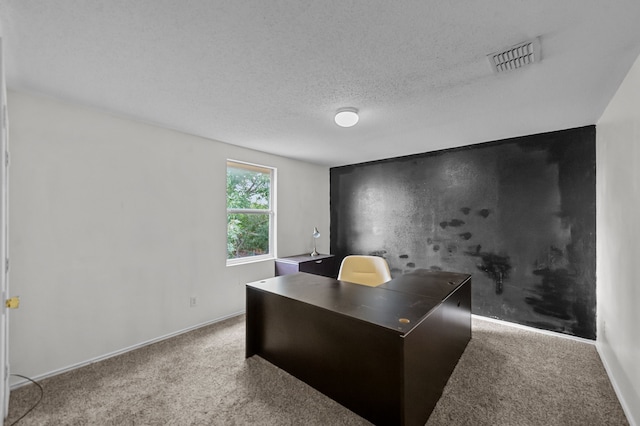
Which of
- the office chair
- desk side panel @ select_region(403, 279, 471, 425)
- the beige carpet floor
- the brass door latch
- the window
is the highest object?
the window

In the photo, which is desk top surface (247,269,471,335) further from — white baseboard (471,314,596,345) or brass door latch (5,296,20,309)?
brass door latch (5,296,20,309)

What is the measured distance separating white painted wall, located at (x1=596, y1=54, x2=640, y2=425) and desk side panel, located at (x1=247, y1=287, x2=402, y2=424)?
1.56 m

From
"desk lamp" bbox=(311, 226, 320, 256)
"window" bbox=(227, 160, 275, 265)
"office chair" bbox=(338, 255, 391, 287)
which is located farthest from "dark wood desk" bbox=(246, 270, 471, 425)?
"desk lamp" bbox=(311, 226, 320, 256)

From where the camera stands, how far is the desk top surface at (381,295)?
165 cm

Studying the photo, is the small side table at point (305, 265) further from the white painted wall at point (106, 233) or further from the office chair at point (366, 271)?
the office chair at point (366, 271)

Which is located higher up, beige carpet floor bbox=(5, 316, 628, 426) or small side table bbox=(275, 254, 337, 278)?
small side table bbox=(275, 254, 337, 278)

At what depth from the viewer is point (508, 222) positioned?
130 inches

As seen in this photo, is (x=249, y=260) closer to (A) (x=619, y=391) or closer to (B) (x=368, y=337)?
(B) (x=368, y=337)

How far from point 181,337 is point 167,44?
9.22ft

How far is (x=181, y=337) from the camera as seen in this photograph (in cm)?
289

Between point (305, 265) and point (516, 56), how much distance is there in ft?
10.6

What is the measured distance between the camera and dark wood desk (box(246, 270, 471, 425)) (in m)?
1.52

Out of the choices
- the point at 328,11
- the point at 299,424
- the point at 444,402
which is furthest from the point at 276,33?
the point at 444,402

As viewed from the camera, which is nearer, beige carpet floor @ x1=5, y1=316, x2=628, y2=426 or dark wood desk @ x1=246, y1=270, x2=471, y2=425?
dark wood desk @ x1=246, y1=270, x2=471, y2=425
